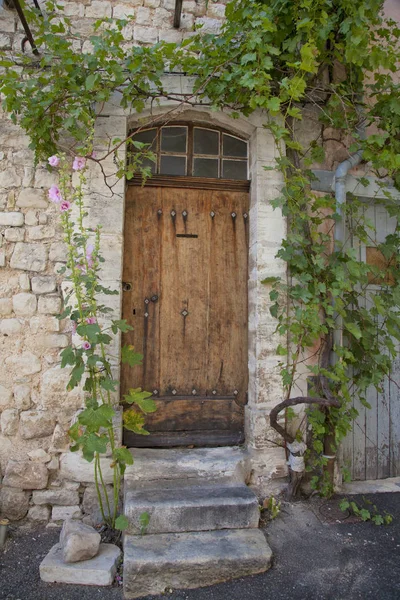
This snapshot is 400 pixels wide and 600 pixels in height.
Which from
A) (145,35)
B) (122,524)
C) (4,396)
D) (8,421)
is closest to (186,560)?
(122,524)

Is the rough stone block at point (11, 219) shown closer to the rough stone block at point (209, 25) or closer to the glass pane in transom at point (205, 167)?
the glass pane in transom at point (205, 167)

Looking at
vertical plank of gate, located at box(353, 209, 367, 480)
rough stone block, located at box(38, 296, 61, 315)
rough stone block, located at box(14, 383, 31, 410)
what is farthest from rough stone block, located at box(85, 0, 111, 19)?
rough stone block, located at box(14, 383, 31, 410)

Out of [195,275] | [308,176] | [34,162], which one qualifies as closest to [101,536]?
[195,275]

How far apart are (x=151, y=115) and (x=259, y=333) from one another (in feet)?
5.82

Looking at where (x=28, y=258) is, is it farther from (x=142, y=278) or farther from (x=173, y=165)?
(x=173, y=165)

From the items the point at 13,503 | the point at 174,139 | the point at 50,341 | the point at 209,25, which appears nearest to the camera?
the point at 13,503

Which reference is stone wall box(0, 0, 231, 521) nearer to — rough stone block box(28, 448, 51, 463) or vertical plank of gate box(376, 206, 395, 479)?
rough stone block box(28, 448, 51, 463)

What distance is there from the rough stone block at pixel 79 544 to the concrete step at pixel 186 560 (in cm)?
18

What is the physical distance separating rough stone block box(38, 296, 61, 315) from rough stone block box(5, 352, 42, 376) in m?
0.31

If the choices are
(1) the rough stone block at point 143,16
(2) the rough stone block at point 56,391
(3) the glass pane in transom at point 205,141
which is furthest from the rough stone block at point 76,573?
(1) the rough stone block at point 143,16

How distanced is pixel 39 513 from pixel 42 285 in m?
1.52

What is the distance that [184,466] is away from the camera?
9.91 ft

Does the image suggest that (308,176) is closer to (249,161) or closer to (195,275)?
(249,161)

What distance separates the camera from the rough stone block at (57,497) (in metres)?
2.95
